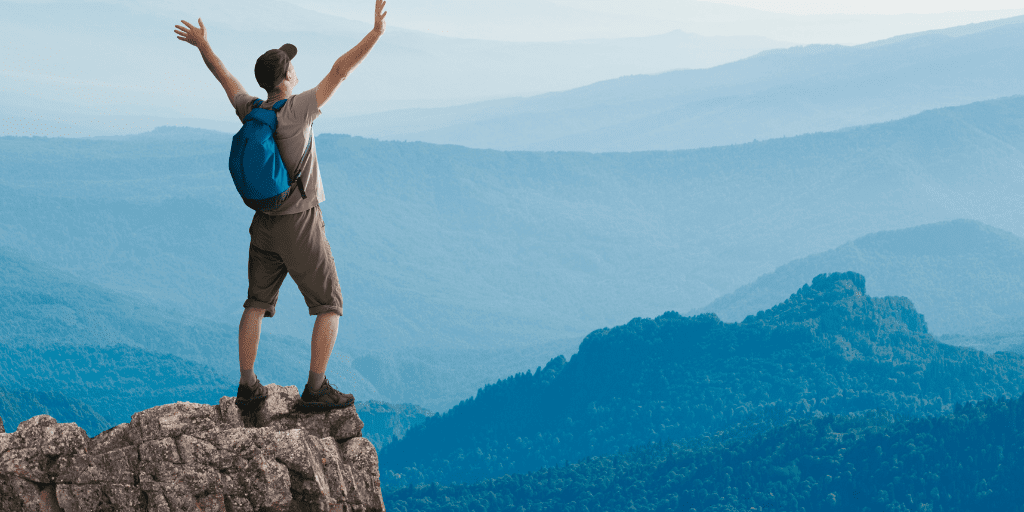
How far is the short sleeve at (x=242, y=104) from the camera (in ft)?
34.2

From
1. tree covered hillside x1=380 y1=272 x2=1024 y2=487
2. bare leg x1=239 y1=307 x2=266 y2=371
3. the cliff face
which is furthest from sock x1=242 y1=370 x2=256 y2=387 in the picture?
tree covered hillside x1=380 y1=272 x2=1024 y2=487

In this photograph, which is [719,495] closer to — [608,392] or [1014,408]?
[1014,408]

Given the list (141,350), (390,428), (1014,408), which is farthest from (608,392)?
(141,350)

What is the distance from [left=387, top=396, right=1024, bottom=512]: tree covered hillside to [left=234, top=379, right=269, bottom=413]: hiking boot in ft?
176

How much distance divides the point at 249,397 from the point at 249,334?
0.85 meters

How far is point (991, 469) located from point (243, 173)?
6053 cm

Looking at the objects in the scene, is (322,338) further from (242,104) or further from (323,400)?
(242,104)

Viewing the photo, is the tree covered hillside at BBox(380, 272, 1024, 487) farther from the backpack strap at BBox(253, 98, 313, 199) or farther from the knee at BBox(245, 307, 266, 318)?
the backpack strap at BBox(253, 98, 313, 199)

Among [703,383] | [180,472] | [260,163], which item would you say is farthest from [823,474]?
[260,163]

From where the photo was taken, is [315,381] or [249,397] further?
[249,397]

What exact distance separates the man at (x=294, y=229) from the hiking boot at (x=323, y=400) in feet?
0.04

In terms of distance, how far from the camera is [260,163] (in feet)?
32.4

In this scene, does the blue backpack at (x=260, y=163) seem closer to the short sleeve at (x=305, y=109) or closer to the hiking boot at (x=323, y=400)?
the short sleeve at (x=305, y=109)

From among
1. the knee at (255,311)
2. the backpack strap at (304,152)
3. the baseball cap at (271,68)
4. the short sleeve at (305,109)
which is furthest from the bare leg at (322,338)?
the baseball cap at (271,68)
